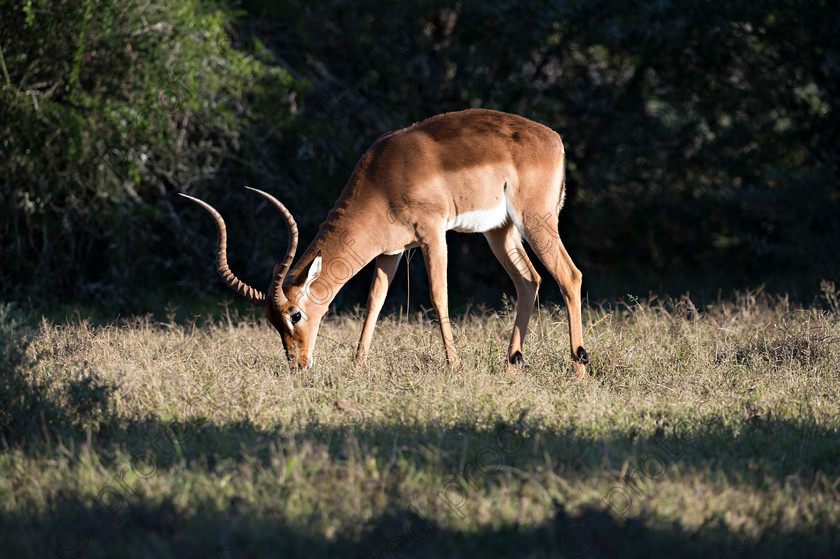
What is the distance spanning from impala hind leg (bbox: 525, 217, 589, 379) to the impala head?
1.58 meters

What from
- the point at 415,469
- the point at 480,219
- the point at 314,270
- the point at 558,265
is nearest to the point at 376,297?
the point at 314,270

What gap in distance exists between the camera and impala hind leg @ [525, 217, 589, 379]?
20.5 ft

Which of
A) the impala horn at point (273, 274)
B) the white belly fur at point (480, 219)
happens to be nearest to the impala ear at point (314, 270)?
the impala horn at point (273, 274)

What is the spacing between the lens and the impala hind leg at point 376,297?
626cm

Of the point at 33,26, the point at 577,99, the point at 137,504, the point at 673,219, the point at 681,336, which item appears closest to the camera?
the point at 137,504

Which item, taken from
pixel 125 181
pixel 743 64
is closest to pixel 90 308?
pixel 125 181

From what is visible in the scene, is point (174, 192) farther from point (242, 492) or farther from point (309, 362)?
point (242, 492)

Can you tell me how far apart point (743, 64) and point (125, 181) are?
8132mm

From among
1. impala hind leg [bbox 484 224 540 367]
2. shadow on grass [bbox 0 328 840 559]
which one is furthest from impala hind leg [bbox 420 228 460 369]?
shadow on grass [bbox 0 328 840 559]

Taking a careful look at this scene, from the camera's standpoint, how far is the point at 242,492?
3.63 metres

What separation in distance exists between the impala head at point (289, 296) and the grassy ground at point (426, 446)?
10.7 inches

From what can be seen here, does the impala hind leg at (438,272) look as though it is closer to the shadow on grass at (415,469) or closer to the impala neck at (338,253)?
the impala neck at (338,253)

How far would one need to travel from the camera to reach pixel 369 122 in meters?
11.2

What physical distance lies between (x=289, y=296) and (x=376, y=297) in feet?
2.45
